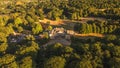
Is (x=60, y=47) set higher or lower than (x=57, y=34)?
higher

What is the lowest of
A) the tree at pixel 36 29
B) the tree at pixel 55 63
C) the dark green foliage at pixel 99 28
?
the dark green foliage at pixel 99 28

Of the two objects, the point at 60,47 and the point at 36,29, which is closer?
the point at 60,47

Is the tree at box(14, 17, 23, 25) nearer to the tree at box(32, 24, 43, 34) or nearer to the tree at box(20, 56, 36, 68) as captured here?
the tree at box(32, 24, 43, 34)

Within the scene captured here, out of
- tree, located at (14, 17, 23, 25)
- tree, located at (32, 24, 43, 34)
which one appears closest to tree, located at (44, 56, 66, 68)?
tree, located at (32, 24, 43, 34)

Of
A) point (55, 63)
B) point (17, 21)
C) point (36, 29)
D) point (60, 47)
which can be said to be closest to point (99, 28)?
point (36, 29)

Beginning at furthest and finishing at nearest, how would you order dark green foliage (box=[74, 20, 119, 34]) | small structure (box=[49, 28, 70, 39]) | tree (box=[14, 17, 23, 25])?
tree (box=[14, 17, 23, 25]) → dark green foliage (box=[74, 20, 119, 34]) → small structure (box=[49, 28, 70, 39])

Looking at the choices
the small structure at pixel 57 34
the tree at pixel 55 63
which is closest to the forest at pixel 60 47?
the tree at pixel 55 63

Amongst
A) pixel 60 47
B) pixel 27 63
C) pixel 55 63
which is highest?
pixel 27 63

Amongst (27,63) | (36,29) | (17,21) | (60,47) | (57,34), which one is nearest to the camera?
(27,63)

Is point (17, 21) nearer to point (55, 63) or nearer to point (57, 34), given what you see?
point (57, 34)

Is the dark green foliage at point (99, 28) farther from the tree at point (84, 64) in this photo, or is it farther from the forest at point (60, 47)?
the tree at point (84, 64)

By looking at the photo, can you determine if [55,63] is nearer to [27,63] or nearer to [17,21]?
[27,63]

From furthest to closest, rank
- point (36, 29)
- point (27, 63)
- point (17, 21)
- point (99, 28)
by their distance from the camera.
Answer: point (17, 21), point (36, 29), point (99, 28), point (27, 63)
